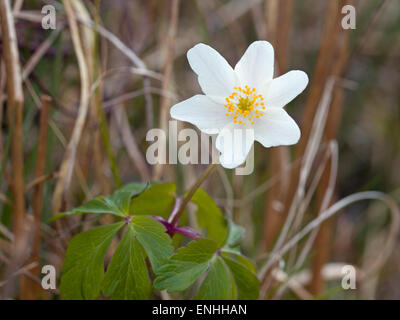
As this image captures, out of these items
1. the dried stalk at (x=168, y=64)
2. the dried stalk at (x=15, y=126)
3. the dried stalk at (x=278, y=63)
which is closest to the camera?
the dried stalk at (x=15, y=126)

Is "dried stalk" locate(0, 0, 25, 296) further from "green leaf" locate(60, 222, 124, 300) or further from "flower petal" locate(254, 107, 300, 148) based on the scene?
"flower petal" locate(254, 107, 300, 148)

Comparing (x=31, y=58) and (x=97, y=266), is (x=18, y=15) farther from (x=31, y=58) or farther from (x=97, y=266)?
(x=97, y=266)

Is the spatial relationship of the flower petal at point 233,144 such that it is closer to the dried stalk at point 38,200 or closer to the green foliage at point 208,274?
the green foliage at point 208,274

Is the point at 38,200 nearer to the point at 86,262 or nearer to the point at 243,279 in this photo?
the point at 86,262

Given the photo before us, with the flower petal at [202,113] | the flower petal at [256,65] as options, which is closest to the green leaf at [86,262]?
the flower petal at [202,113]

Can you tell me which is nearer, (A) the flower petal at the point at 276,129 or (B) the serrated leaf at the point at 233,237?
(A) the flower petal at the point at 276,129

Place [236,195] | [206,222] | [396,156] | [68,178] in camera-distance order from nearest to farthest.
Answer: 1. [206,222]
2. [68,178]
3. [236,195]
4. [396,156]

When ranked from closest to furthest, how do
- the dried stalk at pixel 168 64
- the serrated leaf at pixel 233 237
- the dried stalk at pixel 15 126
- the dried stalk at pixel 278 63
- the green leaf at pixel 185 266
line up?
the green leaf at pixel 185 266 → the serrated leaf at pixel 233 237 → the dried stalk at pixel 15 126 → the dried stalk at pixel 168 64 → the dried stalk at pixel 278 63
